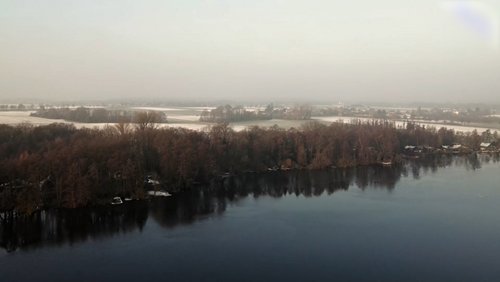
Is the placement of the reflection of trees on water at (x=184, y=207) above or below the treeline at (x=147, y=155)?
below

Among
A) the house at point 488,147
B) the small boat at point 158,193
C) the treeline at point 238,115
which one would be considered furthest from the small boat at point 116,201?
the house at point 488,147

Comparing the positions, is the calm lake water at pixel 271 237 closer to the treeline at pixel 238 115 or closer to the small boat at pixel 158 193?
the small boat at pixel 158 193

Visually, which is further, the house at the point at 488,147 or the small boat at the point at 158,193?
the house at the point at 488,147

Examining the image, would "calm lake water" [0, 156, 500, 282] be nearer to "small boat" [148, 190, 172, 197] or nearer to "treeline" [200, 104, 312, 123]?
"small boat" [148, 190, 172, 197]

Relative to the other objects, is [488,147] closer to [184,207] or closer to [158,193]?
[158,193]

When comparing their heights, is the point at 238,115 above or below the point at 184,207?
above

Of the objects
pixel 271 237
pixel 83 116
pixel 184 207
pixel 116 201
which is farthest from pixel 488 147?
pixel 83 116

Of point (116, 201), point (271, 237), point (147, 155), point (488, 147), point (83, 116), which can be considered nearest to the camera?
point (271, 237)
